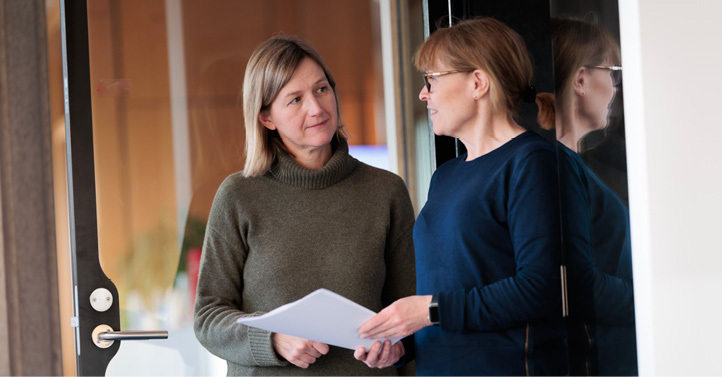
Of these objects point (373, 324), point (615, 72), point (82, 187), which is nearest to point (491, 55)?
point (615, 72)

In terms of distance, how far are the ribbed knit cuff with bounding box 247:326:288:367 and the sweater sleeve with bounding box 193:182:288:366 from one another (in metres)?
0.02

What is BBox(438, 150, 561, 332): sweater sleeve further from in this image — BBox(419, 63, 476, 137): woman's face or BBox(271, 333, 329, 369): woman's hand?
BBox(271, 333, 329, 369): woman's hand

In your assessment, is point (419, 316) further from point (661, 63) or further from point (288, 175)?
point (661, 63)

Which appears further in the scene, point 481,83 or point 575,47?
point 481,83

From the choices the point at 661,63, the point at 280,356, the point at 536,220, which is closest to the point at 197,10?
the point at 280,356

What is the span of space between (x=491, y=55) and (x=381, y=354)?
2.00 feet

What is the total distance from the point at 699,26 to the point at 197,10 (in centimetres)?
121

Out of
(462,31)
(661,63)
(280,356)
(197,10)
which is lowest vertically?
(280,356)

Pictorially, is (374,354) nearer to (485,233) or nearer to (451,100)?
(485,233)

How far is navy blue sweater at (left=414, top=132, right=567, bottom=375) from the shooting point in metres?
1.28

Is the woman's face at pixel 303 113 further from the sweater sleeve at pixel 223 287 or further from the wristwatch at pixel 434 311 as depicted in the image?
the wristwatch at pixel 434 311

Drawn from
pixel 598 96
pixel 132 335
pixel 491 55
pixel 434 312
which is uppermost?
pixel 491 55

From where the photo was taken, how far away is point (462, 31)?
1430 mm

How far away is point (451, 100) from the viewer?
1.42 m
